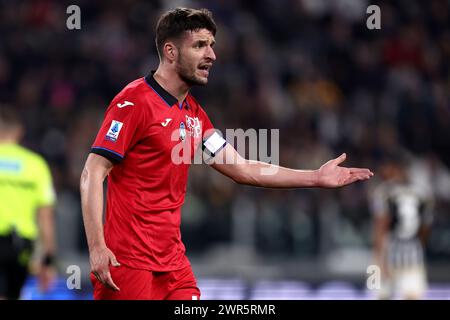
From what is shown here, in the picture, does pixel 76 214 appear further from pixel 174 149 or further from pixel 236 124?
pixel 174 149

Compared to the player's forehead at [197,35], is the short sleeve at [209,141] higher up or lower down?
lower down

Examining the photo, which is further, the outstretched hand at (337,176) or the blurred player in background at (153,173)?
the outstretched hand at (337,176)

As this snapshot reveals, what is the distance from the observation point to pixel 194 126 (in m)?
5.32

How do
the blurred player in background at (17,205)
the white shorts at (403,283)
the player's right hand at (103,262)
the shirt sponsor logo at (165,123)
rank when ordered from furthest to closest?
the white shorts at (403,283) < the blurred player in background at (17,205) < the shirt sponsor logo at (165,123) < the player's right hand at (103,262)

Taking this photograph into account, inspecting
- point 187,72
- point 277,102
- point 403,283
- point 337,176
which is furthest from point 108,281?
point 277,102

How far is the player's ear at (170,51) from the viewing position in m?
5.21

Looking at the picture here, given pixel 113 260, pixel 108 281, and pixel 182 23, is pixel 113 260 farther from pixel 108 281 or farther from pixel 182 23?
pixel 182 23

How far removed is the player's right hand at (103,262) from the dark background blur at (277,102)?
658cm

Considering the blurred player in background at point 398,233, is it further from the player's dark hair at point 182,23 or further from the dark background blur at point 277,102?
the player's dark hair at point 182,23

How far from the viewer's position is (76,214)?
11719 mm

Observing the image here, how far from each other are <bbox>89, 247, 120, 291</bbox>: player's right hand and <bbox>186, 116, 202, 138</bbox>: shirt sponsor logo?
875 mm

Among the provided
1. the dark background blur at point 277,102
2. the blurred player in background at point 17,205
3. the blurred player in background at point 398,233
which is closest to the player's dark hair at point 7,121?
the blurred player in background at point 17,205
